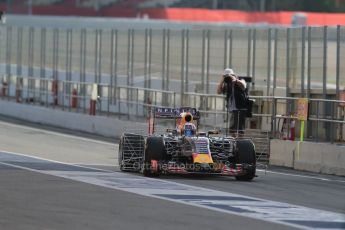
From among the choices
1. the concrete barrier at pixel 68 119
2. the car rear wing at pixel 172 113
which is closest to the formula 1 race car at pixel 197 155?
the car rear wing at pixel 172 113

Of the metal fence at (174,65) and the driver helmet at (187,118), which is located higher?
the metal fence at (174,65)

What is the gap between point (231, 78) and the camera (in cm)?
2731

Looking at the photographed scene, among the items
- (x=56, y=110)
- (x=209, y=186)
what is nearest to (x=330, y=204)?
(x=209, y=186)

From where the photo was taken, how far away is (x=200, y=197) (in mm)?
17859

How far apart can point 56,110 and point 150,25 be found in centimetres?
2409

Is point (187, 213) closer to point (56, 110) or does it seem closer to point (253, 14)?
point (56, 110)

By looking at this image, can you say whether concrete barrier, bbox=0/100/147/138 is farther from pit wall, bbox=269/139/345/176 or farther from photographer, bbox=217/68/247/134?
pit wall, bbox=269/139/345/176

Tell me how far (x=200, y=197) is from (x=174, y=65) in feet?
62.2

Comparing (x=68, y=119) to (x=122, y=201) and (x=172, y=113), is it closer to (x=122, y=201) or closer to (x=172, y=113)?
(x=172, y=113)

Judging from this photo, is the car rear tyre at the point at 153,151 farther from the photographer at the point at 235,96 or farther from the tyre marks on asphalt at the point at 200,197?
the photographer at the point at 235,96

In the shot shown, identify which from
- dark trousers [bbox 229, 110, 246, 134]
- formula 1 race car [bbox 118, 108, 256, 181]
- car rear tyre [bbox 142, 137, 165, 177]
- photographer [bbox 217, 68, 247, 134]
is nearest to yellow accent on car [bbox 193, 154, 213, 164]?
formula 1 race car [bbox 118, 108, 256, 181]

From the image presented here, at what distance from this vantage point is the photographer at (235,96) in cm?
2730

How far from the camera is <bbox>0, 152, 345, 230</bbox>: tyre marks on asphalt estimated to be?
15344 millimetres

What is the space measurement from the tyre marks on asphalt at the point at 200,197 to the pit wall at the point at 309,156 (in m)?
4.68
